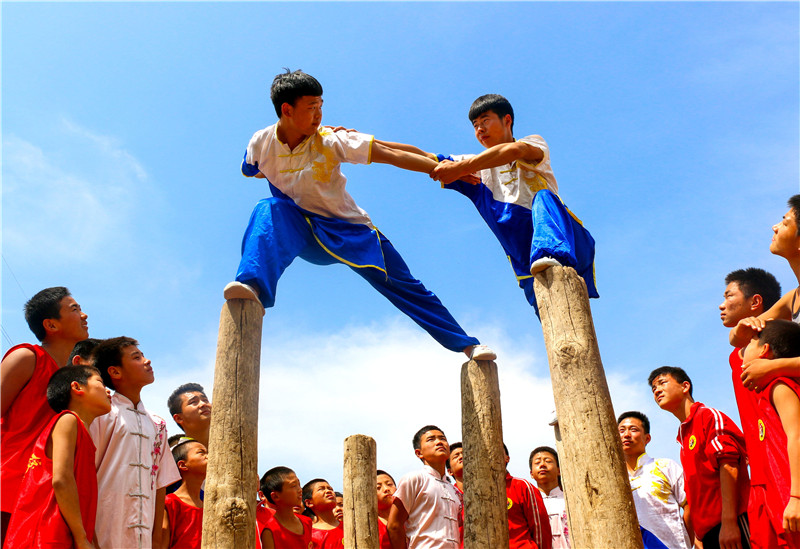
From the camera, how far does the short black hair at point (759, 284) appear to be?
19.9ft

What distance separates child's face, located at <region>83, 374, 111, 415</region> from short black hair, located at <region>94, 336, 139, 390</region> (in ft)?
1.96

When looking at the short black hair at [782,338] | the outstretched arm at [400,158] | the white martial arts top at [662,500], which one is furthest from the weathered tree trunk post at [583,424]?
the white martial arts top at [662,500]

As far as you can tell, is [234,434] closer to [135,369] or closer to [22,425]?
[135,369]

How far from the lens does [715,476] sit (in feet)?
19.2

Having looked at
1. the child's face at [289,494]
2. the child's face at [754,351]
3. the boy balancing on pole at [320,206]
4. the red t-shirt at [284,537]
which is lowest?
the red t-shirt at [284,537]

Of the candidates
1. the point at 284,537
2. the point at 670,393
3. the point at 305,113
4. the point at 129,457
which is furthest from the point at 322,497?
the point at 305,113

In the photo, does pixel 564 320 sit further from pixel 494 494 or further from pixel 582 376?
pixel 494 494

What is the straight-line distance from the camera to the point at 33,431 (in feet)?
17.6

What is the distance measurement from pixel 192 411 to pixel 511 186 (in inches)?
151

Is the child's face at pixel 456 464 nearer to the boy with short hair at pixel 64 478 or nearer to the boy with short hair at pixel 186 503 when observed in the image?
the boy with short hair at pixel 186 503

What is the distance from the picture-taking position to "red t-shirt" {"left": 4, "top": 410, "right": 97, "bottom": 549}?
4.48m

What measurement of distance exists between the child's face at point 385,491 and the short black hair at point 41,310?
434 centimetres

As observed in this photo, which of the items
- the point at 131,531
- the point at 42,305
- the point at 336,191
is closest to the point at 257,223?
the point at 336,191

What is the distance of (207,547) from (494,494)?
8.01 ft
